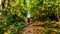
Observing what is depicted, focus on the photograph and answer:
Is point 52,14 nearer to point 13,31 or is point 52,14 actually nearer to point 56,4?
point 56,4

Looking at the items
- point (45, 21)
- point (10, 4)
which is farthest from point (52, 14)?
point (10, 4)

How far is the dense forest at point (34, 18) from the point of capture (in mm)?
4535

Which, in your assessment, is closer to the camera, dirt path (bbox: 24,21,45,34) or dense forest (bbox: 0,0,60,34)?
dirt path (bbox: 24,21,45,34)

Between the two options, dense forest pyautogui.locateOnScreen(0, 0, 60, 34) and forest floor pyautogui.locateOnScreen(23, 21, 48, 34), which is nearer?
forest floor pyautogui.locateOnScreen(23, 21, 48, 34)

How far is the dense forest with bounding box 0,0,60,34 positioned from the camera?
4535mm

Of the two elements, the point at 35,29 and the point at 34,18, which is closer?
the point at 35,29

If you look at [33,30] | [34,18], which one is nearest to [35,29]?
[33,30]

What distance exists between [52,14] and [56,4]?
1.40 feet

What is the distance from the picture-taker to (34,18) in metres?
4.89

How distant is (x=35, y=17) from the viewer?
4.89 meters

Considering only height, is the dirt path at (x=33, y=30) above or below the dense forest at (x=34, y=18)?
below

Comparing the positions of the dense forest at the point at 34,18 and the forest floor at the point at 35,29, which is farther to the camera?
the dense forest at the point at 34,18

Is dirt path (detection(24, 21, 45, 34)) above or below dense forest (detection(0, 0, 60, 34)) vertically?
below

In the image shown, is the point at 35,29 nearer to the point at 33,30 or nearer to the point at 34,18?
the point at 33,30
